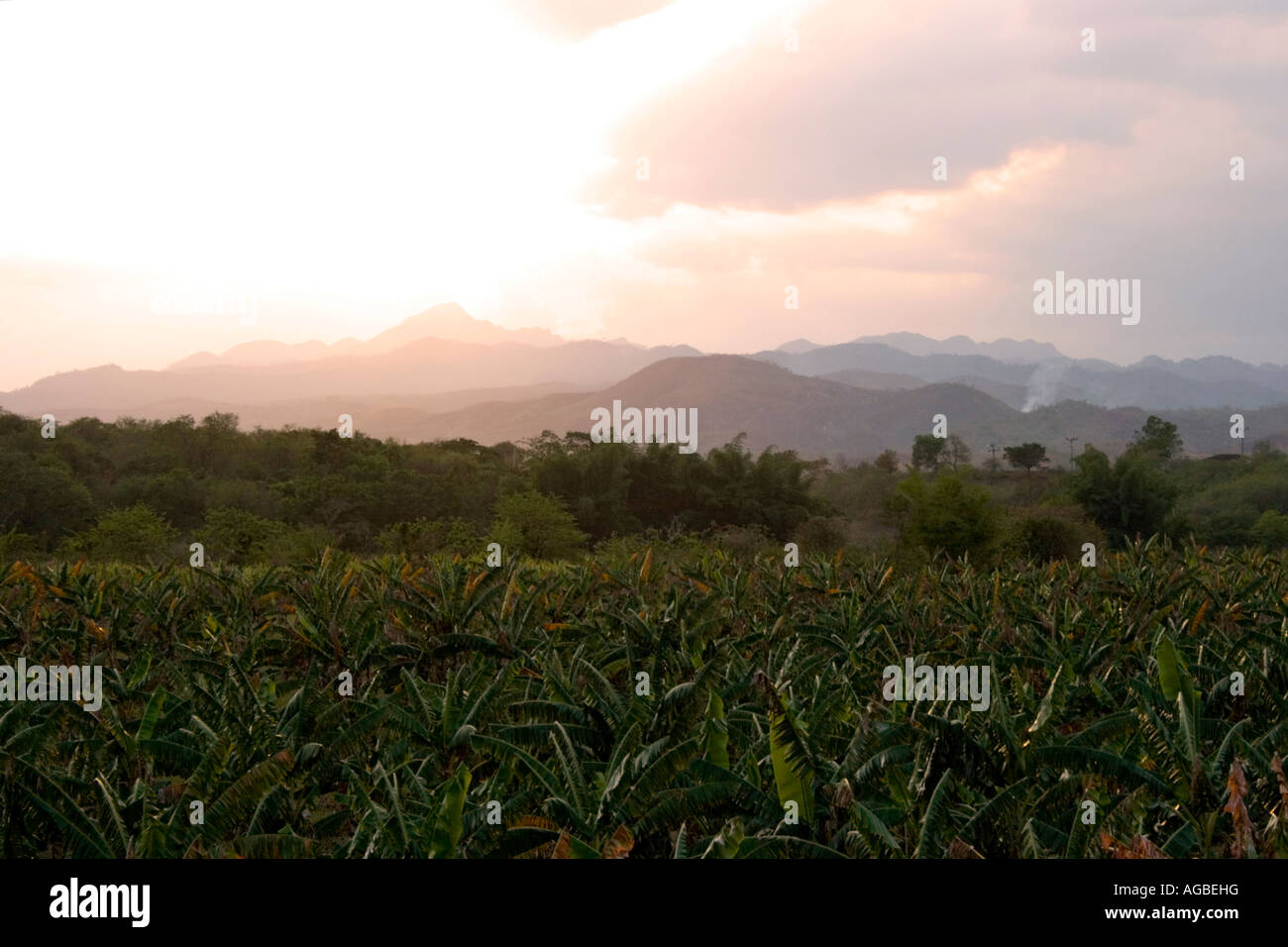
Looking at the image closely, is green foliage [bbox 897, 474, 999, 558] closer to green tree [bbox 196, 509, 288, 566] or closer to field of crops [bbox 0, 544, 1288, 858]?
green tree [bbox 196, 509, 288, 566]

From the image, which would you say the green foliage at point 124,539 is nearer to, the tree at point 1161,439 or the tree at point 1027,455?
the tree at point 1161,439

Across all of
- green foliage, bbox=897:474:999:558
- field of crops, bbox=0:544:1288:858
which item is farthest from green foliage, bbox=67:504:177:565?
field of crops, bbox=0:544:1288:858

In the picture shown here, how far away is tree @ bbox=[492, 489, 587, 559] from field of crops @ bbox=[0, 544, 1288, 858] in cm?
2966

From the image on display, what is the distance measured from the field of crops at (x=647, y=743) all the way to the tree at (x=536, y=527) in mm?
29656

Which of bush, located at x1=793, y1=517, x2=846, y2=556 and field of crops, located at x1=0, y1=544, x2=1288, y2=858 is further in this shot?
bush, located at x1=793, y1=517, x2=846, y2=556

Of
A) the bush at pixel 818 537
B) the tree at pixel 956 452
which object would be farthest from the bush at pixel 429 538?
the tree at pixel 956 452

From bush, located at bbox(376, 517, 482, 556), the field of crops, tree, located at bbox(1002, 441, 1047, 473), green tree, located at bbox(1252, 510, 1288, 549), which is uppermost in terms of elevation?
tree, located at bbox(1002, 441, 1047, 473)

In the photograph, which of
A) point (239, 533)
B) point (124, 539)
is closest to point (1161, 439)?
point (239, 533)

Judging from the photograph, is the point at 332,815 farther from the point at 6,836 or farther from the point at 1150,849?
the point at 1150,849

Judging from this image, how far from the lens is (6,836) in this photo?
11.1ft

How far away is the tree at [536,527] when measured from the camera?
37781mm

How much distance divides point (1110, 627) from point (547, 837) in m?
5.27

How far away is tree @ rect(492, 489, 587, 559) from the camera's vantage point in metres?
37.8

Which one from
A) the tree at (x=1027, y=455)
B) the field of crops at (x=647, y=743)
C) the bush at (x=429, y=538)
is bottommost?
→ the bush at (x=429, y=538)
